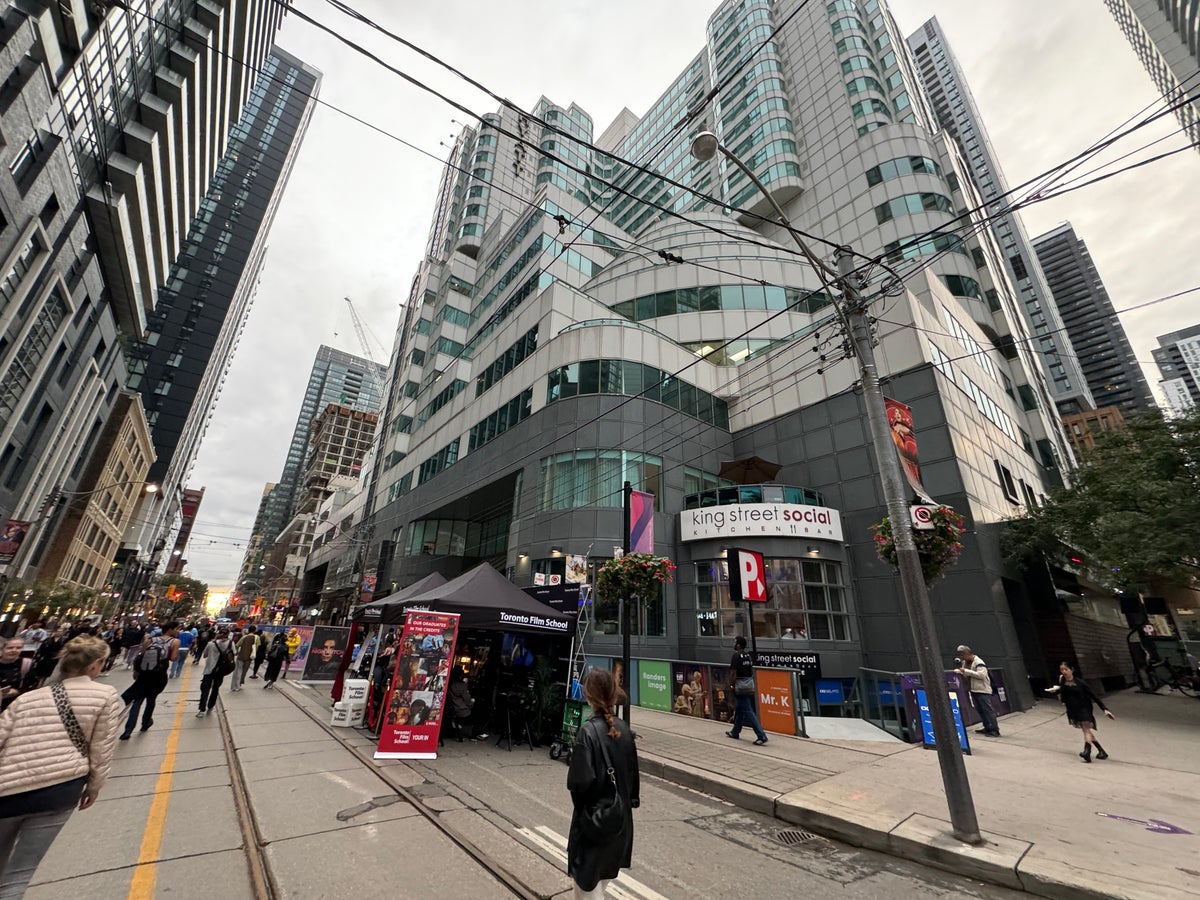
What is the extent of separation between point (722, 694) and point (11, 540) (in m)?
34.1

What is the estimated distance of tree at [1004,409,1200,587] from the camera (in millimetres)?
15703

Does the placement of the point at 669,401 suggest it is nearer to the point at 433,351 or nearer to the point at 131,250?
the point at 433,351

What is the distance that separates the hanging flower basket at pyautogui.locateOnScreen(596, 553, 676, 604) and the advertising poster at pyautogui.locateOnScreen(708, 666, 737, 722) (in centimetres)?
341

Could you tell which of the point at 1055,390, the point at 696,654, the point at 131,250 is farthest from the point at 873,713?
the point at 1055,390

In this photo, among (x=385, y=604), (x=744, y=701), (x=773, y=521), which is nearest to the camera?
(x=744, y=701)

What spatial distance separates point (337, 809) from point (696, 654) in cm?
1607

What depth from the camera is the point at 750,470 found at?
24.3 meters

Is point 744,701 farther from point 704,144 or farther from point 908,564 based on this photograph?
point 704,144

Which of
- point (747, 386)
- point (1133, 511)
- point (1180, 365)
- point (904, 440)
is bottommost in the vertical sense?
point (904, 440)

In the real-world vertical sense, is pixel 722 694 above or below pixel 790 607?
below

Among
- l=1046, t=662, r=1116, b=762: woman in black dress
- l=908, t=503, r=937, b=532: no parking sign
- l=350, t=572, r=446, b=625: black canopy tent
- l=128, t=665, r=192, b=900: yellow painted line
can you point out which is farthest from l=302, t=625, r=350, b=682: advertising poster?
l=1046, t=662, r=1116, b=762: woman in black dress

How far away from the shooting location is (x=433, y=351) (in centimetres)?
4431

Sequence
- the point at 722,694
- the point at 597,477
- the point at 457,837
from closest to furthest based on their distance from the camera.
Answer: the point at 457,837
the point at 722,694
the point at 597,477

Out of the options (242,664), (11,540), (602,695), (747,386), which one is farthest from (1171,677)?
(11,540)
